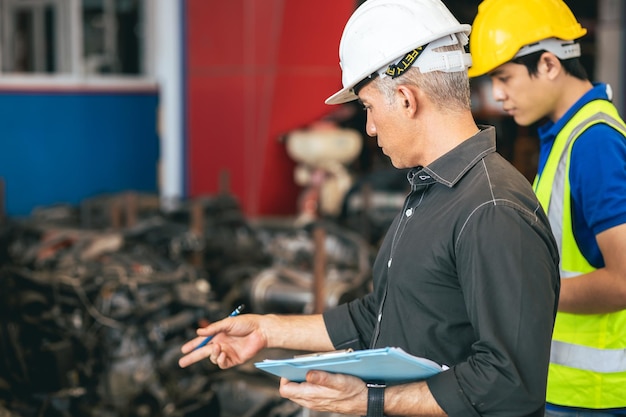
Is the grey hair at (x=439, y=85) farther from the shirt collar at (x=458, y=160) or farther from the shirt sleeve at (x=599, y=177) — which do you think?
the shirt sleeve at (x=599, y=177)

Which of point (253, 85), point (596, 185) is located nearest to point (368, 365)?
point (596, 185)

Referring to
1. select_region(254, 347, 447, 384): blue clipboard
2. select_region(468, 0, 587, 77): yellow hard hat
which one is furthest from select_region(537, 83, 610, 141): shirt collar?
select_region(254, 347, 447, 384): blue clipboard

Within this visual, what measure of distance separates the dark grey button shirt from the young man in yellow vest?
0.38m

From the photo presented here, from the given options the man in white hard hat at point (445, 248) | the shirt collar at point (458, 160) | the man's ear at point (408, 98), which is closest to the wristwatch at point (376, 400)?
the man in white hard hat at point (445, 248)

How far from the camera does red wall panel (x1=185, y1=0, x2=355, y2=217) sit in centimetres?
852

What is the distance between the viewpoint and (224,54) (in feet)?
28.5

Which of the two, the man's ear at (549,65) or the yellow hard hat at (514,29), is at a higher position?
the yellow hard hat at (514,29)

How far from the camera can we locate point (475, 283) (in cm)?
152

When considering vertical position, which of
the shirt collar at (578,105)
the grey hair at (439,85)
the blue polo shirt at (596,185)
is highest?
the grey hair at (439,85)

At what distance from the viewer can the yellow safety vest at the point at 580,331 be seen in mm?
2096

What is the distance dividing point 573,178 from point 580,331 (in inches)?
15.7

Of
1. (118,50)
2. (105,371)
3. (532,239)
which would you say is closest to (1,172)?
(118,50)

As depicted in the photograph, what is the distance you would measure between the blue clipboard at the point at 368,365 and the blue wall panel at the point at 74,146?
6.32m

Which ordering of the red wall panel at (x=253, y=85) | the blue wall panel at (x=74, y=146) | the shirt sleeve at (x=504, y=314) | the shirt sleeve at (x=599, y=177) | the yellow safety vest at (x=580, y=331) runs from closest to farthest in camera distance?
the shirt sleeve at (x=504, y=314)
the shirt sleeve at (x=599, y=177)
the yellow safety vest at (x=580, y=331)
the blue wall panel at (x=74, y=146)
the red wall panel at (x=253, y=85)
